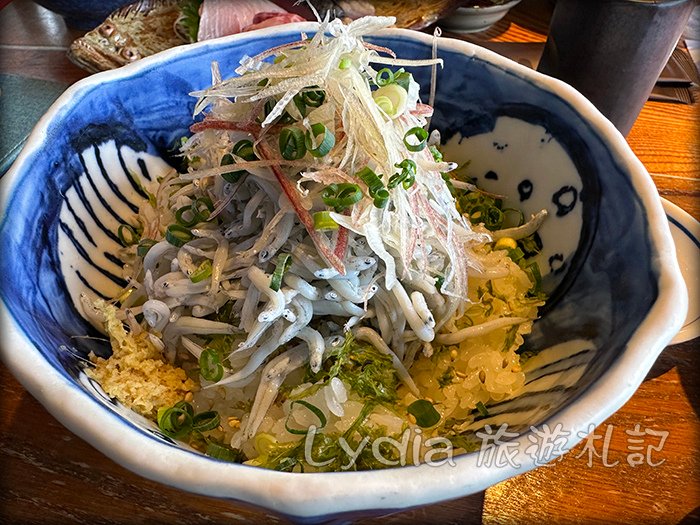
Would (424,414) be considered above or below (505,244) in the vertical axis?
below

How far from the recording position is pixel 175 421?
100 cm

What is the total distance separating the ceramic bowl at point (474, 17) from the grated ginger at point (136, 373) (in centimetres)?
198

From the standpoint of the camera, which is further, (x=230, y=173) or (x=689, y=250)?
(x=689, y=250)

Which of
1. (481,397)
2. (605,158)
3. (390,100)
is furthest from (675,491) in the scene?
(390,100)

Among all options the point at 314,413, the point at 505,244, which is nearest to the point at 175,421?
the point at 314,413

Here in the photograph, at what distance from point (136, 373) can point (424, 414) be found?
0.58 metres

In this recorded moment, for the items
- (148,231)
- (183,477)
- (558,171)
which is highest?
(558,171)

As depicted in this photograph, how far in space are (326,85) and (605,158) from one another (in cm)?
59

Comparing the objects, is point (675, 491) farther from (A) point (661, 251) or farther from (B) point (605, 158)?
(B) point (605, 158)

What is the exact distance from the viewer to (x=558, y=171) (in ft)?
4.04

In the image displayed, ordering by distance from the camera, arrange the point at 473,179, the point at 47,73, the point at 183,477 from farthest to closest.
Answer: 1. the point at 47,73
2. the point at 473,179
3. the point at 183,477

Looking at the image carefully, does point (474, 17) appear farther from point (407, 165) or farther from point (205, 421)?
point (205, 421)

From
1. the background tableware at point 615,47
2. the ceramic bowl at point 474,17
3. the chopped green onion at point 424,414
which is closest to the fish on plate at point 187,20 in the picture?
the ceramic bowl at point 474,17

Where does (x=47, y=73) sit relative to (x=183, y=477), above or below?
below
